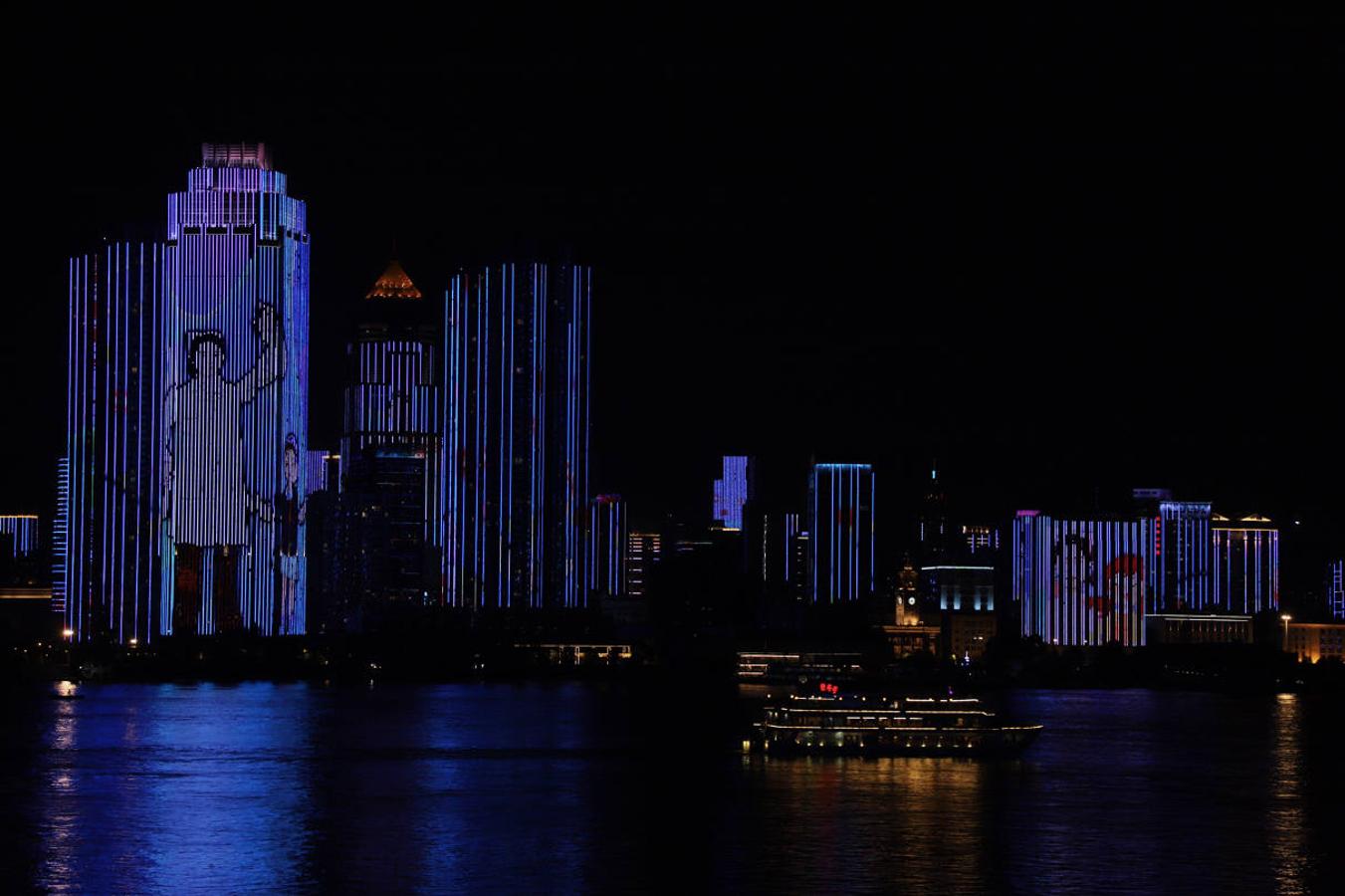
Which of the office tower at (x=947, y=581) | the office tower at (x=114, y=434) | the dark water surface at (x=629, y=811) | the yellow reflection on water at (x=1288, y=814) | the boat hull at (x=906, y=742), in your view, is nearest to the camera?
the dark water surface at (x=629, y=811)

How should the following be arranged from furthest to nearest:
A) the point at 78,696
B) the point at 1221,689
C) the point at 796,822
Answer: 1. the point at 1221,689
2. the point at 78,696
3. the point at 796,822

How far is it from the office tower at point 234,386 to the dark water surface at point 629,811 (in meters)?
81.0

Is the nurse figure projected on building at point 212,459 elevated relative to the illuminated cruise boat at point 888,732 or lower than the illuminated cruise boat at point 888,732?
elevated

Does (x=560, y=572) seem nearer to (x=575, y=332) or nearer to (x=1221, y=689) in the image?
(x=575, y=332)

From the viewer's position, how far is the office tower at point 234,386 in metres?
176

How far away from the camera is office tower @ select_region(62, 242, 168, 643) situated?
175 metres

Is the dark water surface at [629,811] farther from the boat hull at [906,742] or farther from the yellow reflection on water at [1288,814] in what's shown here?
the boat hull at [906,742]

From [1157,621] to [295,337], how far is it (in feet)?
249

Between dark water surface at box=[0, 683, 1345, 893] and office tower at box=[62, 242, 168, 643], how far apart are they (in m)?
81.1

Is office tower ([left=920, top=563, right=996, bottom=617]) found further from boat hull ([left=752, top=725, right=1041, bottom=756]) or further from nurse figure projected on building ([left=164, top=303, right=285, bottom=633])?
boat hull ([left=752, top=725, right=1041, bottom=756])

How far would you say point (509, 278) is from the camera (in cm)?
19712

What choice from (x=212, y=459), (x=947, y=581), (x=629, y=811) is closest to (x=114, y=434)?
(x=212, y=459)

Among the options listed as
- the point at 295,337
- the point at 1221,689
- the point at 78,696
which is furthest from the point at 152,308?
the point at 1221,689

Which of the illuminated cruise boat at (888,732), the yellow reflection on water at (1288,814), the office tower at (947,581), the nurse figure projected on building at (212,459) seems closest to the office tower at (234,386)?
the nurse figure projected on building at (212,459)
